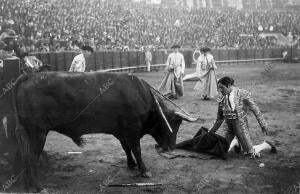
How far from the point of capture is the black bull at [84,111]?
15.5ft

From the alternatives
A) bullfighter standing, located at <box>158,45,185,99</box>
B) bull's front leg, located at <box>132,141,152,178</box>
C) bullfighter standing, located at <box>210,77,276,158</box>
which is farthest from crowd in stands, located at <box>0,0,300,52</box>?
bull's front leg, located at <box>132,141,152,178</box>

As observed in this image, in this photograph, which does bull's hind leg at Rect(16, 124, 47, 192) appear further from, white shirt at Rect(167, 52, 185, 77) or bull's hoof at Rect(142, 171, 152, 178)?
white shirt at Rect(167, 52, 185, 77)

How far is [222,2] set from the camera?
52125 mm

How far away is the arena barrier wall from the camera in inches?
591

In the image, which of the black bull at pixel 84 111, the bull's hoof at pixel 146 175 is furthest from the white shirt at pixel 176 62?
the bull's hoof at pixel 146 175

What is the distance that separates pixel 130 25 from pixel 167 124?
23664mm

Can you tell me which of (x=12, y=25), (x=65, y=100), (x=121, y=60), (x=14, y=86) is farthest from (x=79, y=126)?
(x=121, y=60)

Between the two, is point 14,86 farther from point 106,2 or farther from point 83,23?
point 106,2

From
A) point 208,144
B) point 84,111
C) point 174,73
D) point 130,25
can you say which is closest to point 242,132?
point 208,144

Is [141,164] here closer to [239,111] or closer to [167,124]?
[167,124]

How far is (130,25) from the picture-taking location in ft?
94.1

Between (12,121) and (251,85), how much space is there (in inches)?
488

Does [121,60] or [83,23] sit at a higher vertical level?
[83,23]

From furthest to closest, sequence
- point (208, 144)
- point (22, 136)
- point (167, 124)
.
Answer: point (208, 144) < point (167, 124) < point (22, 136)
